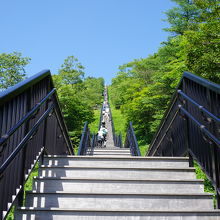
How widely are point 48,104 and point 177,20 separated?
71.9ft

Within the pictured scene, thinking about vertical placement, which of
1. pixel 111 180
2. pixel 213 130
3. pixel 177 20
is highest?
pixel 177 20

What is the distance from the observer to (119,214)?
103 inches

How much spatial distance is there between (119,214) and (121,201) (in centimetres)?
28

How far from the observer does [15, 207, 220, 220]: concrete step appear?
256 centimetres

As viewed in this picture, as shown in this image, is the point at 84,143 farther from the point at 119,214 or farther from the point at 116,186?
the point at 119,214

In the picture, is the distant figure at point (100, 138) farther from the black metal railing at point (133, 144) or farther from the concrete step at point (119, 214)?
the concrete step at point (119, 214)

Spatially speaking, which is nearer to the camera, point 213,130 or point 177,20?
point 213,130

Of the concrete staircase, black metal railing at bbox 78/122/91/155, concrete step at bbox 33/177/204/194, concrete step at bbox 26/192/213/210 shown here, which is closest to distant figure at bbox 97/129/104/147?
black metal railing at bbox 78/122/91/155

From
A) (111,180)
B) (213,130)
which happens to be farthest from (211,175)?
(111,180)

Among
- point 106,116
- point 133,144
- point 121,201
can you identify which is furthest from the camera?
point 106,116

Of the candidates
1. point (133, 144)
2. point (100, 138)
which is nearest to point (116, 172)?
point (133, 144)

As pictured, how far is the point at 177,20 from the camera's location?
23.5 metres

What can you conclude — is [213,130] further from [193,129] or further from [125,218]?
[125,218]

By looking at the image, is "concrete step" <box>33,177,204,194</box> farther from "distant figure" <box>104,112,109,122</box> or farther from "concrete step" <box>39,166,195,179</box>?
"distant figure" <box>104,112,109,122</box>
